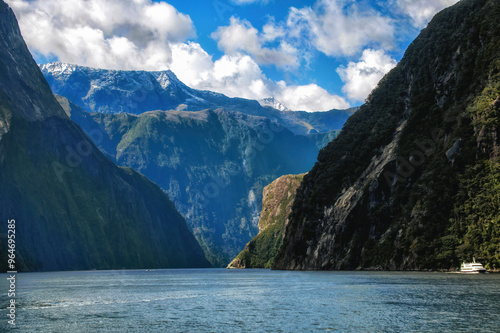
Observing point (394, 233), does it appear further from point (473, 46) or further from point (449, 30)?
point (449, 30)

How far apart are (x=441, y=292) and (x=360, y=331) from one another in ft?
101

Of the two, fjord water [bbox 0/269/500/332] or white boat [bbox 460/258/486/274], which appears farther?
white boat [bbox 460/258/486/274]

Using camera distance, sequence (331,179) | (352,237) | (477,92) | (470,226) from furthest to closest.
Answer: (331,179), (352,237), (477,92), (470,226)

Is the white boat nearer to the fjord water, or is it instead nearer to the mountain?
the mountain

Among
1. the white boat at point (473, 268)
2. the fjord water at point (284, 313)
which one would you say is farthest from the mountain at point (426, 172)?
the fjord water at point (284, 313)

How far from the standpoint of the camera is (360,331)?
3941 centimetres

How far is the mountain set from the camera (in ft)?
387

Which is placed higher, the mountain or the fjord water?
the mountain

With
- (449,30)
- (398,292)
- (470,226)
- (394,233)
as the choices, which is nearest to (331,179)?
(394,233)

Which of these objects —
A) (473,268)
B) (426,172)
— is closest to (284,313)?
(473,268)

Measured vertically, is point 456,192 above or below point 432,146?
below

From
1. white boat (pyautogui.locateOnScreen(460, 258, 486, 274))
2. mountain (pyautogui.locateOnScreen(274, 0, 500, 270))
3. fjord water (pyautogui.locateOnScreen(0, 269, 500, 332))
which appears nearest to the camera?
fjord water (pyautogui.locateOnScreen(0, 269, 500, 332))

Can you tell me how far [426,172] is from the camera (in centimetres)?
13825

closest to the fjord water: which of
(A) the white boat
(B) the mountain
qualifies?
(A) the white boat
